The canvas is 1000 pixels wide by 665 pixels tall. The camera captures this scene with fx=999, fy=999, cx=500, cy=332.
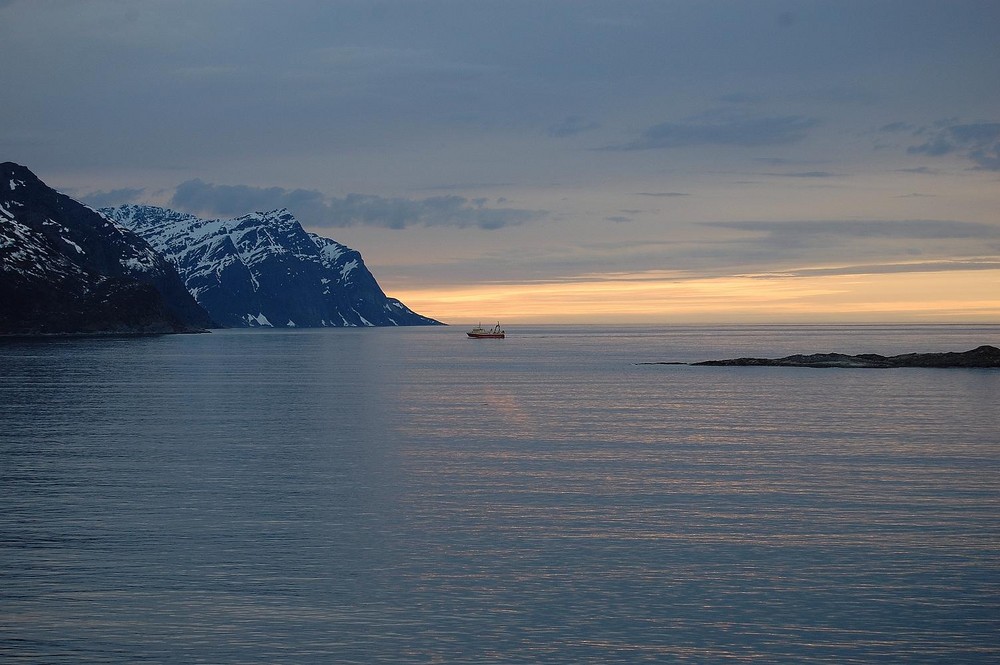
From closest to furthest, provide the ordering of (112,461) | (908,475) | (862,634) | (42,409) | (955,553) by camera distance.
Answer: (862,634) → (955,553) → (908,475) → (112,461) → (42,409)

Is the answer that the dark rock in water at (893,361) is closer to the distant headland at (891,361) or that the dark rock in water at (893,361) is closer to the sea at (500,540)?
the distant headland at (891,361)

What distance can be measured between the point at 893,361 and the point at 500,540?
433 feet

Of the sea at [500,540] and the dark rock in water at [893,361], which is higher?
the dark rock in water at [893,361]

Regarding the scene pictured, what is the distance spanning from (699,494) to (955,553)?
473 inches

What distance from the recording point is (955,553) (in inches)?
1173

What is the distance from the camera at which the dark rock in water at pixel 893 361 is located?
145 m

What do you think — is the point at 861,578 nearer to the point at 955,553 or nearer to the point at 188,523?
the point at 955,553

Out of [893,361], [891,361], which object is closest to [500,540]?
[891,361]

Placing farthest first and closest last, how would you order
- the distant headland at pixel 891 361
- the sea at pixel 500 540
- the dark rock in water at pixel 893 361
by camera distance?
the dark rock in water at pixel 893 361 → the distant headland at pixel 891 361 → the sea at pixel 500 540

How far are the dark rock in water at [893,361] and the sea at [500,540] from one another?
78.5 metres

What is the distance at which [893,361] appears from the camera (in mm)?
150125

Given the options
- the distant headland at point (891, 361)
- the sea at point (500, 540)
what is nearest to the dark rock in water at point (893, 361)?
the distant headland at point (891, 361)

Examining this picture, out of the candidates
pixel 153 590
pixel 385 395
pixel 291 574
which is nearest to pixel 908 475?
pixel 291 574

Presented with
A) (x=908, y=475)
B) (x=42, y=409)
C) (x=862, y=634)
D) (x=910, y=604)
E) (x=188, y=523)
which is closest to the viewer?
(x=862, y=634)
